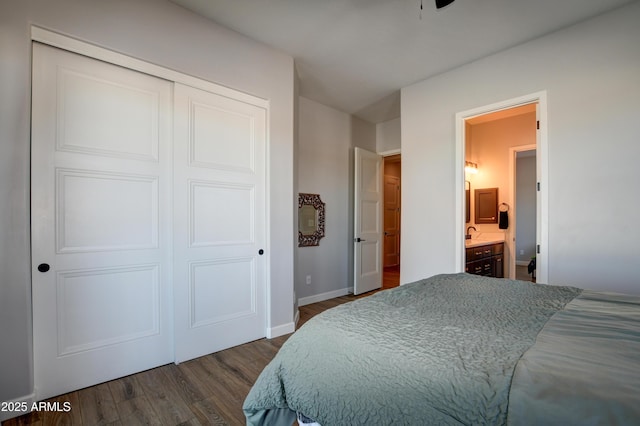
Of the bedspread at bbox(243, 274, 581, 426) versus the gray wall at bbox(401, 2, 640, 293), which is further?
the gray wall at bbox(401, 2, 640, 293)

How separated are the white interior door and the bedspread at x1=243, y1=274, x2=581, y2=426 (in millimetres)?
3030

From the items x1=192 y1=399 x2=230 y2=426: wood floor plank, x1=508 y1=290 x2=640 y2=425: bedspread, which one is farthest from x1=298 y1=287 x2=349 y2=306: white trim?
x1=508 y1=290 x2=640 y2=425: bedspread

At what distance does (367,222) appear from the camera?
4.62 metres

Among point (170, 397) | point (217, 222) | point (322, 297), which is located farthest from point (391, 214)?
point (170, 397)

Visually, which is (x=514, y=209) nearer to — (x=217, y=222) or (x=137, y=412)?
(x=217, y=222)

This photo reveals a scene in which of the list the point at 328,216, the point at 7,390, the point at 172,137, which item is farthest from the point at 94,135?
the point at 328,216

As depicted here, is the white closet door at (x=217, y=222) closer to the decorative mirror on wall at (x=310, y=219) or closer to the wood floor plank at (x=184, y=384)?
the wood floor plank at (x=184, y=384)

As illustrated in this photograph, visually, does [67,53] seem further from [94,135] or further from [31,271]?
[31,271]

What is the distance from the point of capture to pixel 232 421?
5.56 ft

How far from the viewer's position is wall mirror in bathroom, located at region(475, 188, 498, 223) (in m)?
4.67

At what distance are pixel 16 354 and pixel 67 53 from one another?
6.17ft

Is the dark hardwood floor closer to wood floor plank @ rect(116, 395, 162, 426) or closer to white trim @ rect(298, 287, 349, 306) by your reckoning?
wood floor plank @ rect(116, 395, 162, 426)

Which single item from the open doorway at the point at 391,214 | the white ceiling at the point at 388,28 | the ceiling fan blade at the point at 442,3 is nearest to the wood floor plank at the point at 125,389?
the white ceiling at the point at 388,28

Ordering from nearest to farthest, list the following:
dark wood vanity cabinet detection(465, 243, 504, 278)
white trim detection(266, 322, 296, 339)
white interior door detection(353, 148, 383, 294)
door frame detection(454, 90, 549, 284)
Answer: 1. door frame detection(454, 90, 549, 284)
2. white trim detection(266, 322, 296, 339)
3. dark wood vanity cabinet detection(465, 243, 504, 278)
4. white interior door detection(353, 148, 383, 294)
